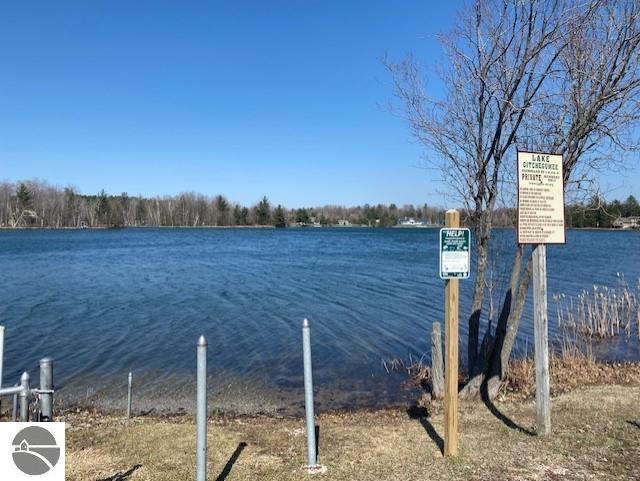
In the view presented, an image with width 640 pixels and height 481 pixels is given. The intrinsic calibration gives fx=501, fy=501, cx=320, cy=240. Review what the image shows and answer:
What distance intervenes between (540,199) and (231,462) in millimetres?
4326

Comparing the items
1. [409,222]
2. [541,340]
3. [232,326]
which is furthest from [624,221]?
[409,222]

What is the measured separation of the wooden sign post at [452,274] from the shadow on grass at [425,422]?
689mm

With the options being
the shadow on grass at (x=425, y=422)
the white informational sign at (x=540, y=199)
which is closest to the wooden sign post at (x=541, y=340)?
the white informational sign at (x=540, y=199)

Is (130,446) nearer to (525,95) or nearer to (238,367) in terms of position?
(238,367)

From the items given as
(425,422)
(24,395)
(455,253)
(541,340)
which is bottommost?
(425,422)

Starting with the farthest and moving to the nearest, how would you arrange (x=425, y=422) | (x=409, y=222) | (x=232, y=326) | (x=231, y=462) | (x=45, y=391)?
(x=409, y=222)
(x=232, y=326)
(x=425, y=422)
(x=231, y=462)
(x=45, y=391)

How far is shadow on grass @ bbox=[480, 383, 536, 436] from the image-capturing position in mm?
5917

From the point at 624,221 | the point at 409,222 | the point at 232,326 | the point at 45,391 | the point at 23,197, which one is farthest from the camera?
the point at 409,222

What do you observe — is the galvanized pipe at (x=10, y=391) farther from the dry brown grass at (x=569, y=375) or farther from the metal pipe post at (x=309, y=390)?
the dry brown grass at (x=569, y=375)

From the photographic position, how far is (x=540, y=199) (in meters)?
5.52

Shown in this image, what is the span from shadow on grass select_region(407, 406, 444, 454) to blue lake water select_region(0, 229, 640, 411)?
183cm

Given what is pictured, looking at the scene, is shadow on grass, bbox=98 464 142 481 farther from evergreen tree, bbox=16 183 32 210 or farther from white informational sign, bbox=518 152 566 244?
evergreen tree, bbox=16 183 32 210

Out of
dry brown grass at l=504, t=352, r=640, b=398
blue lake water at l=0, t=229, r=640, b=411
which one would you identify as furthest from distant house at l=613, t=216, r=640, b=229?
A: dry brown grass at l=504, t=352, r=640, b=398

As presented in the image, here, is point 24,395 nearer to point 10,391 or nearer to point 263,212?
point 10,391
